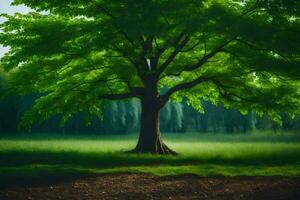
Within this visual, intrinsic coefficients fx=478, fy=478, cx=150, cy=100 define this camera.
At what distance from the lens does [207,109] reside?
90.3 m

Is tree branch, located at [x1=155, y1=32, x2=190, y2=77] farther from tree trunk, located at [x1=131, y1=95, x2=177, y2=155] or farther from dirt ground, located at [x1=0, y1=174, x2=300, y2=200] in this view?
dirt ground, located at [x1=0, y1=174, x2=300, y2=200]

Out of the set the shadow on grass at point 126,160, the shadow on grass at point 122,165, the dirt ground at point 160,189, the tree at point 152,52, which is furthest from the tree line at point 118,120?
the dirt ground at point 160,189

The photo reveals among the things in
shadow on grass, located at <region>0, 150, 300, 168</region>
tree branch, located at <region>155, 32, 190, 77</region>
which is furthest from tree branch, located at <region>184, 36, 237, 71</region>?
shadow on grass, located at <region>0, 150, 300, 168</region>

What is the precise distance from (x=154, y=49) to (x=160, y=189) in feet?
50.9

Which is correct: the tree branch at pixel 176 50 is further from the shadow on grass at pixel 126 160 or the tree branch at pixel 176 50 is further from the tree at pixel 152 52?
the shadow on grass at pixel 126 160

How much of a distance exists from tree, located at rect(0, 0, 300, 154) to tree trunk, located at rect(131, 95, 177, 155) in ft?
0.22

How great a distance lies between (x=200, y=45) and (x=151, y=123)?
5.94 meters

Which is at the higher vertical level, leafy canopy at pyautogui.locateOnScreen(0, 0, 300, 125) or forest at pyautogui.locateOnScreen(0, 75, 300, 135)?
leafy canopy at pyautogui.locateOnScreen(0, 0, 300, 125)

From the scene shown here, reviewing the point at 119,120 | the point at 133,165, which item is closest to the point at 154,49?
the point at 133,165

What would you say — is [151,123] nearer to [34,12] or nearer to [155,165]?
[155,165]

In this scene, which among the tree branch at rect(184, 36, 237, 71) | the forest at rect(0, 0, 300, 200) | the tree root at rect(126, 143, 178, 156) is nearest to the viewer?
the forest at rect(0, 0, 300, 200)

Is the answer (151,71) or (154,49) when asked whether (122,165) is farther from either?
(154,49)

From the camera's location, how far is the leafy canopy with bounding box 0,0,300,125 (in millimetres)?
25203

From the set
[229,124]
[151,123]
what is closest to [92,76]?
[151,123]
